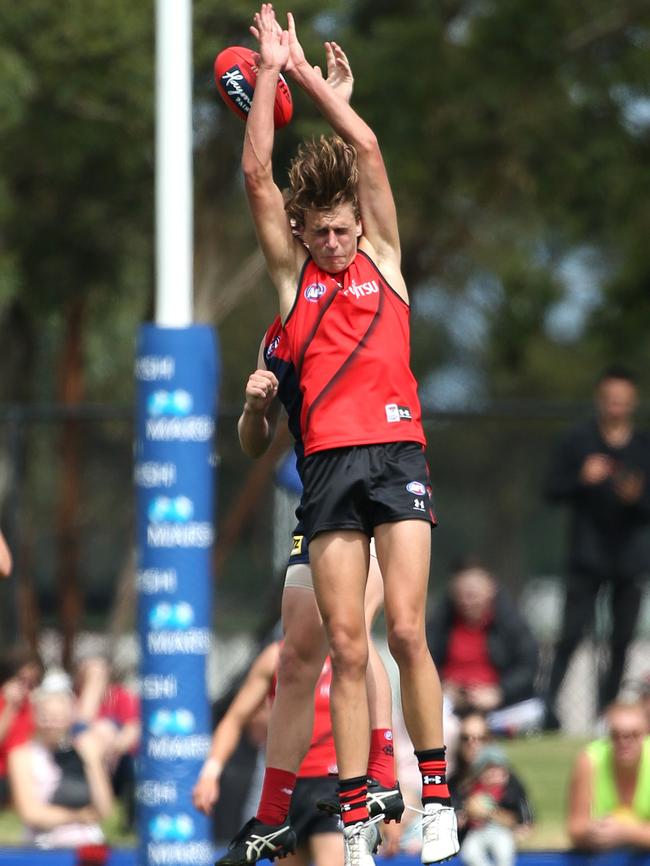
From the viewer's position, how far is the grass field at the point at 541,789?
10.5 meters

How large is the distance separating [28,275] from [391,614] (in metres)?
10.5

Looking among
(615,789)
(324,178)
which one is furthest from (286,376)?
(615,789)

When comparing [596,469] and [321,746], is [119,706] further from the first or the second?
[321,746]

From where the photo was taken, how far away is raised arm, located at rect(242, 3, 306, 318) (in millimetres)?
5656

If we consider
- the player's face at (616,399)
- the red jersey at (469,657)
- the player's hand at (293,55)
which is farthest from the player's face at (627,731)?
the player's hand at (293,55)

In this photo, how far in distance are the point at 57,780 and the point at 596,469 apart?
3.88m

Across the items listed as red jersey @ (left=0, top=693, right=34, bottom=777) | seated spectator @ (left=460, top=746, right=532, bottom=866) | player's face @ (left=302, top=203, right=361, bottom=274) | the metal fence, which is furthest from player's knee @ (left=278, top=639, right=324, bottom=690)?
red jersey @ (left=0, top=693, right=34, bottom=777)

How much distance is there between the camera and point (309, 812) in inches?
300

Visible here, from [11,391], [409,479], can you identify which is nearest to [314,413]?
[409,479]

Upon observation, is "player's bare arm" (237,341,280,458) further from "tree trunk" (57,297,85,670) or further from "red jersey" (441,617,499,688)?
"tree trunk" (57,297,85,670)

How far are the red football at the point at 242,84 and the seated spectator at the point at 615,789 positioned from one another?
4474mm

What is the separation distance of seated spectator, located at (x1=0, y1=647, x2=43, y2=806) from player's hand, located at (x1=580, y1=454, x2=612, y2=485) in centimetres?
401

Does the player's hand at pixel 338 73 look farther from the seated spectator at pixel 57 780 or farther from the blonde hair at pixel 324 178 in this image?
the seated spectator at pixel 57 780

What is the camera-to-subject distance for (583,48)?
13.8m
